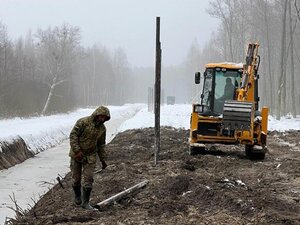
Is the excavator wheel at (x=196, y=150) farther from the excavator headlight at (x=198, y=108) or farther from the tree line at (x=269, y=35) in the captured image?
the tree line at (x=269, y=35)

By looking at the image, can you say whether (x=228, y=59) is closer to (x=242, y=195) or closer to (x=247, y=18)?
(x=247, y=18)

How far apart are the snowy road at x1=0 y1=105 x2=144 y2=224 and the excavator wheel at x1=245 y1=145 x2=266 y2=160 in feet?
18.6

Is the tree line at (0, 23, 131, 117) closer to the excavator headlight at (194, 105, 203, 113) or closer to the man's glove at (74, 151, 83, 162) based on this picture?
the excavator headlight at (194, 105, 203, 113)

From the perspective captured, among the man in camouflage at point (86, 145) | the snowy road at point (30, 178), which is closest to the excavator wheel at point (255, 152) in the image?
the snowy road at point (30, 178)

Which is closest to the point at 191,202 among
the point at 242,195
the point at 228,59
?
the point at 242,195

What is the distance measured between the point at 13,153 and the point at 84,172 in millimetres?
11680

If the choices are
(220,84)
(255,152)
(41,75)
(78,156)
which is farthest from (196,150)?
(41,75)

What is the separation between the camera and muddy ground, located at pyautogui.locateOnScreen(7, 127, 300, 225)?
7.05 metres

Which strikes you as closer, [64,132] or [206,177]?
[206,177]

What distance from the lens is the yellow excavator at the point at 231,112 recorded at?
42.2ft

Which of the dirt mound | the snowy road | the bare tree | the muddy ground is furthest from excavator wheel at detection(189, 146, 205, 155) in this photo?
the bare tree

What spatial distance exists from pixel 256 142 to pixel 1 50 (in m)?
29.7

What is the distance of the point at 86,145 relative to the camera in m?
7.98

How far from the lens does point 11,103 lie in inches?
1453
